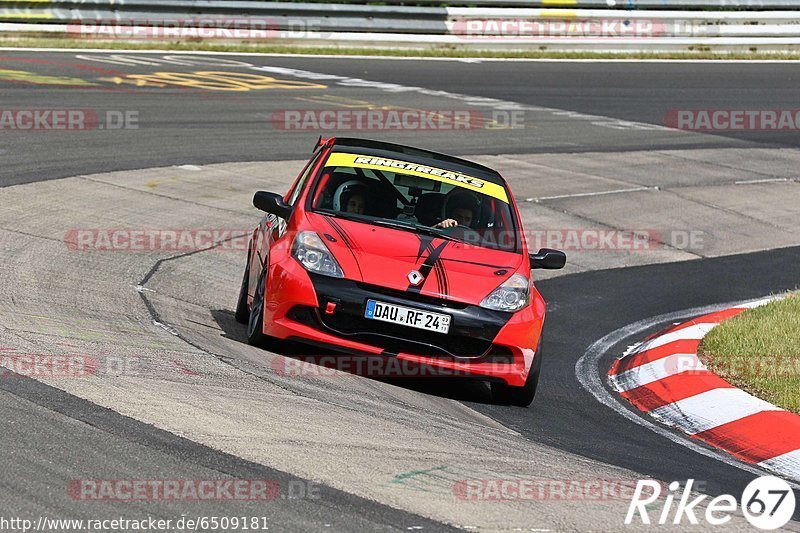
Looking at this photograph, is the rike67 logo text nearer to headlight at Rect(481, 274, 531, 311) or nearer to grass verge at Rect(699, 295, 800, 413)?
grass verge at Rect(699, 295, 800, 413)

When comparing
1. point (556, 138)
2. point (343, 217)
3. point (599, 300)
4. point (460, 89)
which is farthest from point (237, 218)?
point (460, 89)

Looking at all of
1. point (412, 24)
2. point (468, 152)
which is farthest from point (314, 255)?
point (412, 24)

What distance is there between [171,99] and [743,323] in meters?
11.3

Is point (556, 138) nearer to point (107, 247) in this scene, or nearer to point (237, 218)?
point (237, 218)

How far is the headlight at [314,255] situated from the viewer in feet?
24.8

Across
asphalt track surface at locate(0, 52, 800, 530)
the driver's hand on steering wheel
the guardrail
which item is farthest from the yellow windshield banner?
the guardrail

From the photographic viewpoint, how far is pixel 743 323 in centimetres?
965

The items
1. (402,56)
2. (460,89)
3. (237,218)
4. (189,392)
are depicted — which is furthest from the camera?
(402,56)

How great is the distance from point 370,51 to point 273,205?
1775 cm

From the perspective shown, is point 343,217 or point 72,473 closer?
point 72,473

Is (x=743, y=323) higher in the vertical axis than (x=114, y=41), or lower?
lower

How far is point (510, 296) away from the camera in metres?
7.75

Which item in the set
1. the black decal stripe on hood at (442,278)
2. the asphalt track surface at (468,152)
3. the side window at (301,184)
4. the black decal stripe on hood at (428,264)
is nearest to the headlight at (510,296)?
the black decal stripe on hood at (442,278)

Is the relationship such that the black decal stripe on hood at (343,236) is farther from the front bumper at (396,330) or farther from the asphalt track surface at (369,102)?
the asphalt track surface at (369,102)
